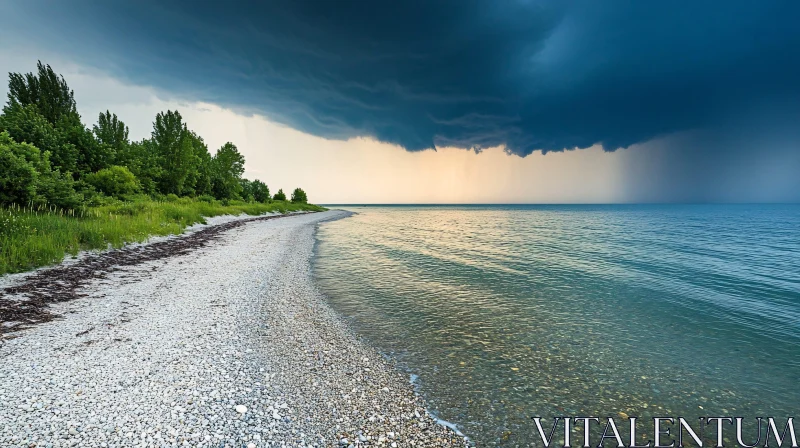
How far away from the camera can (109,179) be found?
38.6 metres

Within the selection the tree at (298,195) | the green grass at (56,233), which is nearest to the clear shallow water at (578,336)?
the green grass at (56,233)

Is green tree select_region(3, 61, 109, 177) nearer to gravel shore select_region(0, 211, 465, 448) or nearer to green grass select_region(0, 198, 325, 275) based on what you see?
green grass select_region(0, 198, 325, 275)

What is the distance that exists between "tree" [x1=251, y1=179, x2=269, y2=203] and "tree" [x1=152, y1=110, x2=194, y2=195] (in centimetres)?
4649

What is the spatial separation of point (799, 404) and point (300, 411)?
10485 mm

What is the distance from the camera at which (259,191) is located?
114750 mm

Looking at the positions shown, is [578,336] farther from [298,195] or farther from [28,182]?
[298,195]

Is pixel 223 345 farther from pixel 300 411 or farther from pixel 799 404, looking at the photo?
pixel 799 404

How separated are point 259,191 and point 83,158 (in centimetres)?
7515

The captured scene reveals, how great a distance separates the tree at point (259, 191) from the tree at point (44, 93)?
58380 millimetres

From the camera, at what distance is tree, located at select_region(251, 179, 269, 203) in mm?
113525

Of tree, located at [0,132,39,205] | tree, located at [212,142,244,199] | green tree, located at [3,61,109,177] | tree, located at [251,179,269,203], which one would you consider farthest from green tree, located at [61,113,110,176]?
tree, located at [251,179,269,203]

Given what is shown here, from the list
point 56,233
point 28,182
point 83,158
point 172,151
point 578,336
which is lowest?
point 578,336

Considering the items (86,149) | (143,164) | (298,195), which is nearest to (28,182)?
(86,149)

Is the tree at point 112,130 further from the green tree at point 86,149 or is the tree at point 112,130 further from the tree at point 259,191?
the tree at point 259,191
